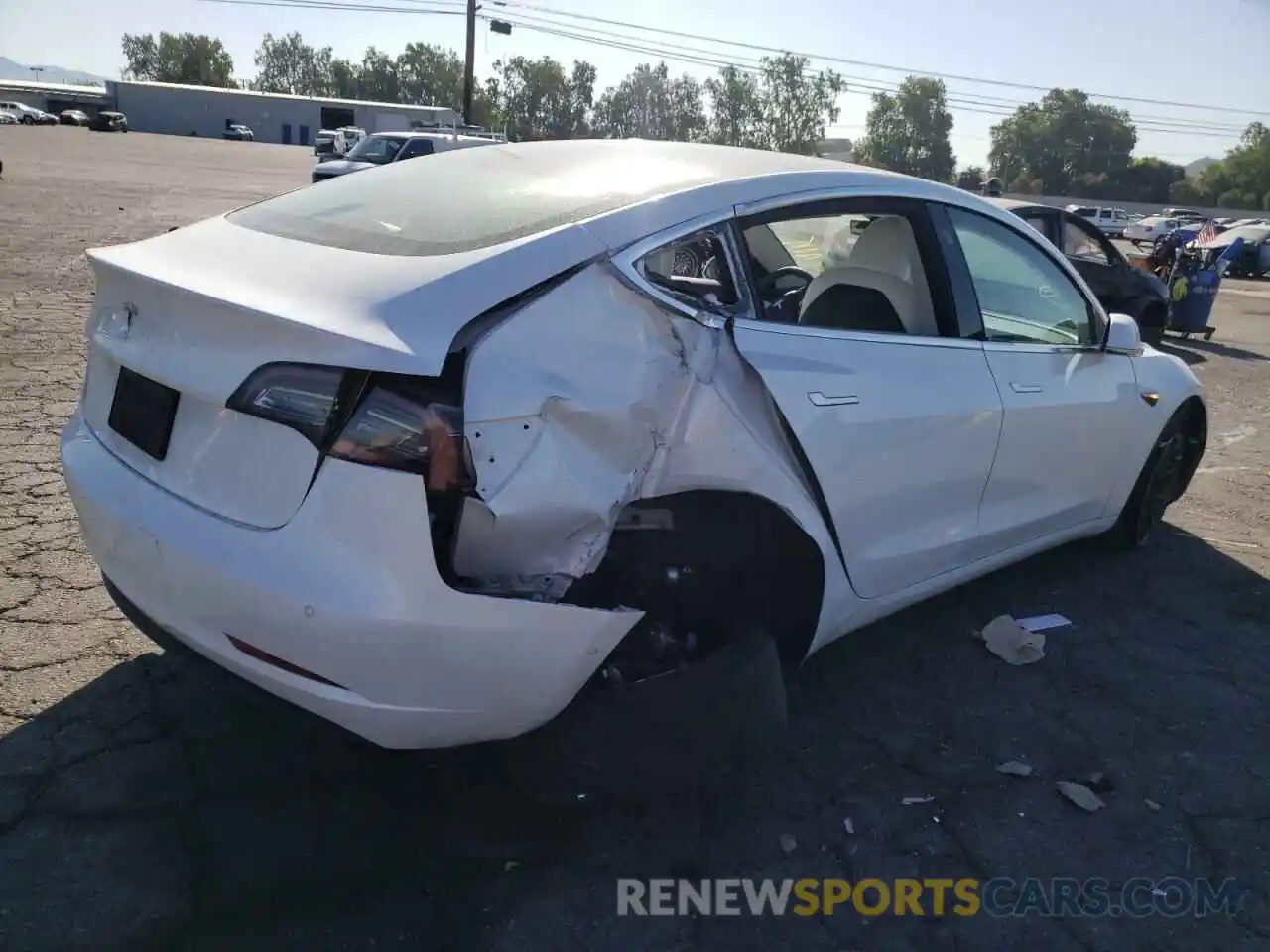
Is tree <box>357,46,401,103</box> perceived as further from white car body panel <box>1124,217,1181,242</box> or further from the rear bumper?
the rear bumper

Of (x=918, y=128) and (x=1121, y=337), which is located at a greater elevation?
(x=918, y=128)

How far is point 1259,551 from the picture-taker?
5.11 meters

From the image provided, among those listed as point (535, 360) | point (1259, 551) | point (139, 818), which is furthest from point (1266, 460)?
point (139, 818)

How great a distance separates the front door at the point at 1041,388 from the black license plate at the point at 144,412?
100 inches

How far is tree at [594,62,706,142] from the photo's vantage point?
97312 millimetres

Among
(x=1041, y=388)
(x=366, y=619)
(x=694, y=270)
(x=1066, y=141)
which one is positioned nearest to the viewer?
(x=366, y=619)

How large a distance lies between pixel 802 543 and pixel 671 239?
897mm

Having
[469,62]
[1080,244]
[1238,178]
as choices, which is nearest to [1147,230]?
[469,62]

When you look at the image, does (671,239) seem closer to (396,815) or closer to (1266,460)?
(396,815)

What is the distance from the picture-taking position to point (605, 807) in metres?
2.69

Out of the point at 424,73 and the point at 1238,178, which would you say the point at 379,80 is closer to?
the point at 424,73

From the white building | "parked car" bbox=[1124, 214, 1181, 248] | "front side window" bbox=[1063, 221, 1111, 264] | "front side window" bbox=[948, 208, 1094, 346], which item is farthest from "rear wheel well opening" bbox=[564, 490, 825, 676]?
the white building

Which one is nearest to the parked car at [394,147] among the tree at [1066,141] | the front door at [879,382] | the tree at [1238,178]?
the front door at [879,382]

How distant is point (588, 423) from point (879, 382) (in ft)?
3.62
